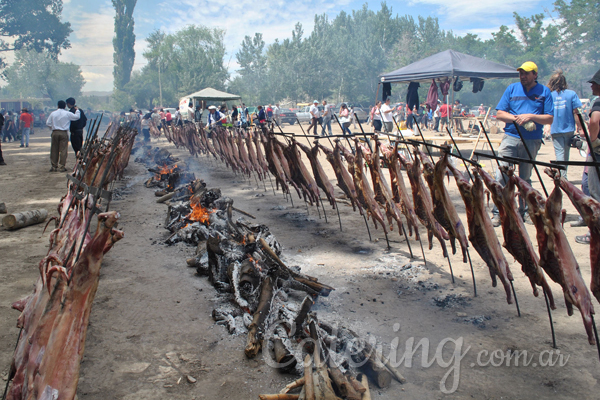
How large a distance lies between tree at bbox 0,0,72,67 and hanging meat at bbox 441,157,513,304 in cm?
4604

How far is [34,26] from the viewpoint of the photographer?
3862cm

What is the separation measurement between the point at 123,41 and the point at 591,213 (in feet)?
257

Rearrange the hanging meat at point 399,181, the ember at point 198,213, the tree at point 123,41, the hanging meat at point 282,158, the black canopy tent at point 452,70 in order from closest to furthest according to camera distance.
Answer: the hanging meat at point 399,181 → the ember at point 198,213 → the hanging meat at point 282,158 → the black canopy tent at point 452,70 → the tree at point 123,41

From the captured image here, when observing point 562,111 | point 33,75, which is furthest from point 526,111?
point 33,75

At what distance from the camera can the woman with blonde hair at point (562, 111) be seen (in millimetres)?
6312

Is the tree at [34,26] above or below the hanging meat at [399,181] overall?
above

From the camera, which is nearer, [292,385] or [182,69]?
[292,385]

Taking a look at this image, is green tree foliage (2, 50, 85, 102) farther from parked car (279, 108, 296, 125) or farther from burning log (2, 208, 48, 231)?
burning log (2, 208, 48, 231)

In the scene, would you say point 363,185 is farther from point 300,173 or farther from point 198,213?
point 198,213

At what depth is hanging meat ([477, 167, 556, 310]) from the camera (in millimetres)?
2877

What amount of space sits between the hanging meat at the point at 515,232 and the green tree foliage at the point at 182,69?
65005mm

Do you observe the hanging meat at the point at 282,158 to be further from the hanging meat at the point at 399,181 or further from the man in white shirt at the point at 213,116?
the man in white shirt at the point at 213,116

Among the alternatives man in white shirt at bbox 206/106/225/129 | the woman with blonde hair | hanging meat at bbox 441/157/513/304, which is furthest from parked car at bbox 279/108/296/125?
hanging meat at bbox 441/157/513/304

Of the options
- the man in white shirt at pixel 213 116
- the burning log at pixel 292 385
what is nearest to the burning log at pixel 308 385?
the burning log at pixel 292 385
